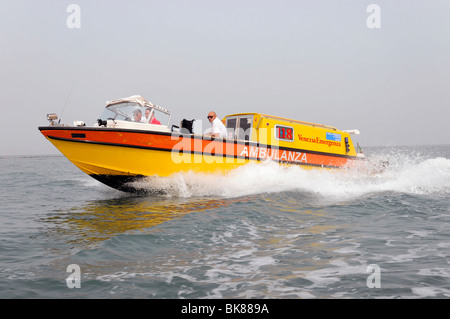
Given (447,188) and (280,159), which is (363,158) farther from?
(280,159)

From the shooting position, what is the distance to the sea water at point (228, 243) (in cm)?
355

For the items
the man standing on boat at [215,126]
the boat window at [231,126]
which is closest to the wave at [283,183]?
the man standing on boat at [215,126]

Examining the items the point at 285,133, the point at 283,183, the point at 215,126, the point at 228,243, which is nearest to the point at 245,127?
the point at 285,133

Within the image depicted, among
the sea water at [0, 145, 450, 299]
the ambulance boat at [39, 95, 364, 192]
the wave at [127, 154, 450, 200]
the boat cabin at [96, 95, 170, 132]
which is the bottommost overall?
the sea water at [0, 145, 450, 299]

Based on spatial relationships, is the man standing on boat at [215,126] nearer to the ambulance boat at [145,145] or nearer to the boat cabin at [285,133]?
the ambulance boat at [145,145]

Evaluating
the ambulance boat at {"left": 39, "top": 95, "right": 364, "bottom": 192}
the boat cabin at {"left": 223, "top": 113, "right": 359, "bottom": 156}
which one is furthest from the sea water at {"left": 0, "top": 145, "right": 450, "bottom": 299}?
the boat cabin at {"left": 223, "top": 113, "right": 359, "bottom": 156}

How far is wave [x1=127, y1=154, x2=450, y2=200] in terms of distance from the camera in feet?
31.1

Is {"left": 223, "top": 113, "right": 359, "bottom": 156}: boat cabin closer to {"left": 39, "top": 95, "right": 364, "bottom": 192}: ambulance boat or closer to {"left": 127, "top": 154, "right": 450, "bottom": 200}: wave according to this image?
{"left": 39, "top": 95, "right": 364, "bottom": 192}: ambulance boat

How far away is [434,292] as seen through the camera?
11.0 ft

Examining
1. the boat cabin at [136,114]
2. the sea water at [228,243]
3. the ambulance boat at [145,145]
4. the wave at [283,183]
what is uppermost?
the boat cabin at [136,114]

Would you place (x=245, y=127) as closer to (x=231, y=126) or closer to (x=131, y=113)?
(x=231, y=126)

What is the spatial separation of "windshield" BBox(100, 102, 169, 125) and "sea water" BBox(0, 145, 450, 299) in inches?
66.8

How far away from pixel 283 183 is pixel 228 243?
5.68m
